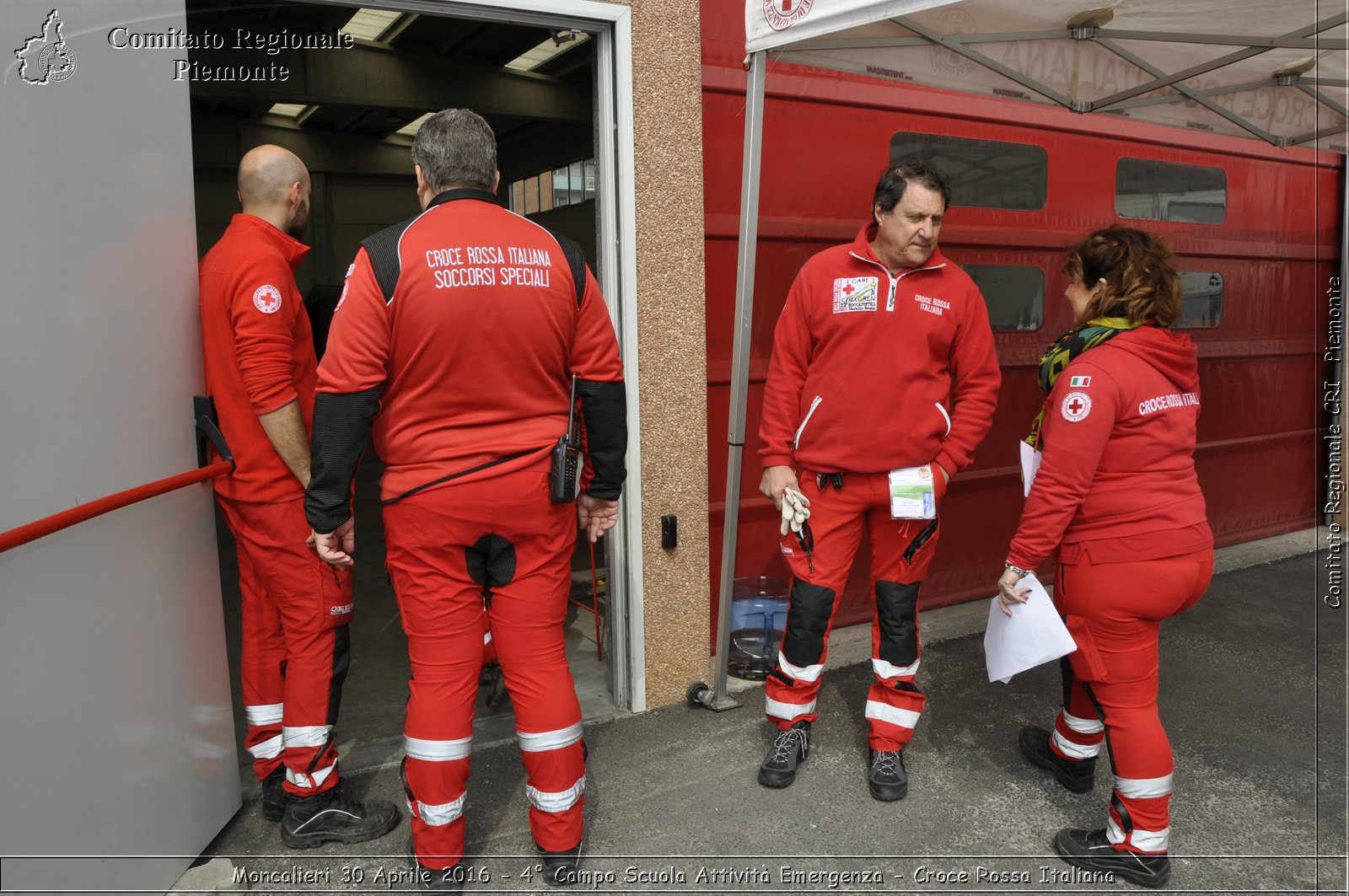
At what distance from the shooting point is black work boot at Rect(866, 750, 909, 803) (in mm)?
3219

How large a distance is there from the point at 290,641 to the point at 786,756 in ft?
5.68

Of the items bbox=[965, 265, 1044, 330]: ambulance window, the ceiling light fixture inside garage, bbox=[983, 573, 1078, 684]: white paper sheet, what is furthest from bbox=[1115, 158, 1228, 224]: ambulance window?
the ceiling light fixture inside garage

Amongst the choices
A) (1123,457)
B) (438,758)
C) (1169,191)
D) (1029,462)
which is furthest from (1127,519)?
(1169,191)

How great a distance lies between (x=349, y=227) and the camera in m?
18.7

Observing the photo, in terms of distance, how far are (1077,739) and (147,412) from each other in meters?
3.10

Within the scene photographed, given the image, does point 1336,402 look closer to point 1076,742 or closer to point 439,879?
point 1076,742

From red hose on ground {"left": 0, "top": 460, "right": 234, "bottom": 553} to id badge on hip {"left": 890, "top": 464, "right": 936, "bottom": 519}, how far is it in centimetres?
211

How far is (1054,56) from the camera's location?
394cm

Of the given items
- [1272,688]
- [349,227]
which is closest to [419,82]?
[349,227]

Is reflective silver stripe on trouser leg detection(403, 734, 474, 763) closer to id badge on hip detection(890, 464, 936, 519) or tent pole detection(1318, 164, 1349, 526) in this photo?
id badge on hip detection(890, 464, 936, 519)

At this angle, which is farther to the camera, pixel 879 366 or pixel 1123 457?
pixel 879 366

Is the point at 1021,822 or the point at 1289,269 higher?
the point at 1289,269

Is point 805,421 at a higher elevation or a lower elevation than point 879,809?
higher

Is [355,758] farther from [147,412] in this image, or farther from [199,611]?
[147,412]
